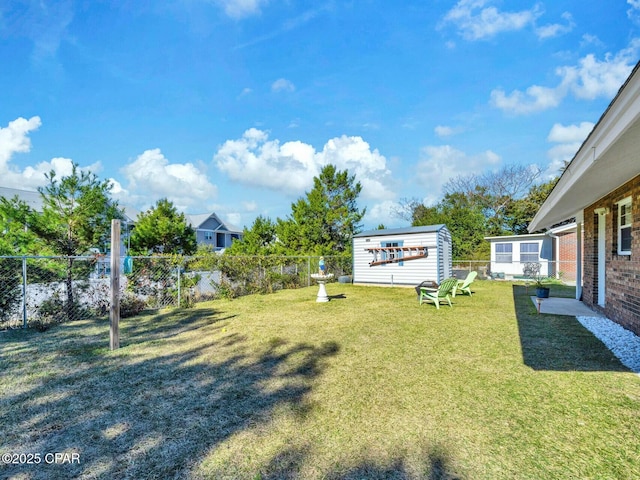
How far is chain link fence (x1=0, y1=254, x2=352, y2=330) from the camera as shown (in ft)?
21.1

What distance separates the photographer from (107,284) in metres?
7.57

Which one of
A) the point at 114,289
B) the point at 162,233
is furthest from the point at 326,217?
the point at 114,289

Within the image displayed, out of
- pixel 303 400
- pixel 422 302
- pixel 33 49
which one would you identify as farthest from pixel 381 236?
pixel 33 49

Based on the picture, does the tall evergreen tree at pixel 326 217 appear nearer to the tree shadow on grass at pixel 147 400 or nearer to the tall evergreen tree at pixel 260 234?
the tall evergreen tree at pixel 260 234

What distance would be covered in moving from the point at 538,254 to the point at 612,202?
1398 cm

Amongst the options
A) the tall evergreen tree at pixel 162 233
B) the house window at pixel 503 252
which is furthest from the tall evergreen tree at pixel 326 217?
the house window at pixel 503 252

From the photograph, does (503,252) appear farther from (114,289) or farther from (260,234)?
(114,289)

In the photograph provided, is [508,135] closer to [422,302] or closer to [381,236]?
[381,236]

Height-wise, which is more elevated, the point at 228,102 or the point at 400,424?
the point at 228,102

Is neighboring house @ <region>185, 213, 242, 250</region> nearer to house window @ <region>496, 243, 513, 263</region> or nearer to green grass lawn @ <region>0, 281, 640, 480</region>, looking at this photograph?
house window @ <region>496, 243, 513, 263</region>

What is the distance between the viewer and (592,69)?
1043 centimetres

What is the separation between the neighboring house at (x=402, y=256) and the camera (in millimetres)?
13594

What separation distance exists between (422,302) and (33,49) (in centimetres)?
1324

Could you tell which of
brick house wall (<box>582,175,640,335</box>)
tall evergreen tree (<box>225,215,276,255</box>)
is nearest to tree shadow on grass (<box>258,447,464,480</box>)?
brick house wall (<box>582,175,640,335</box>)
